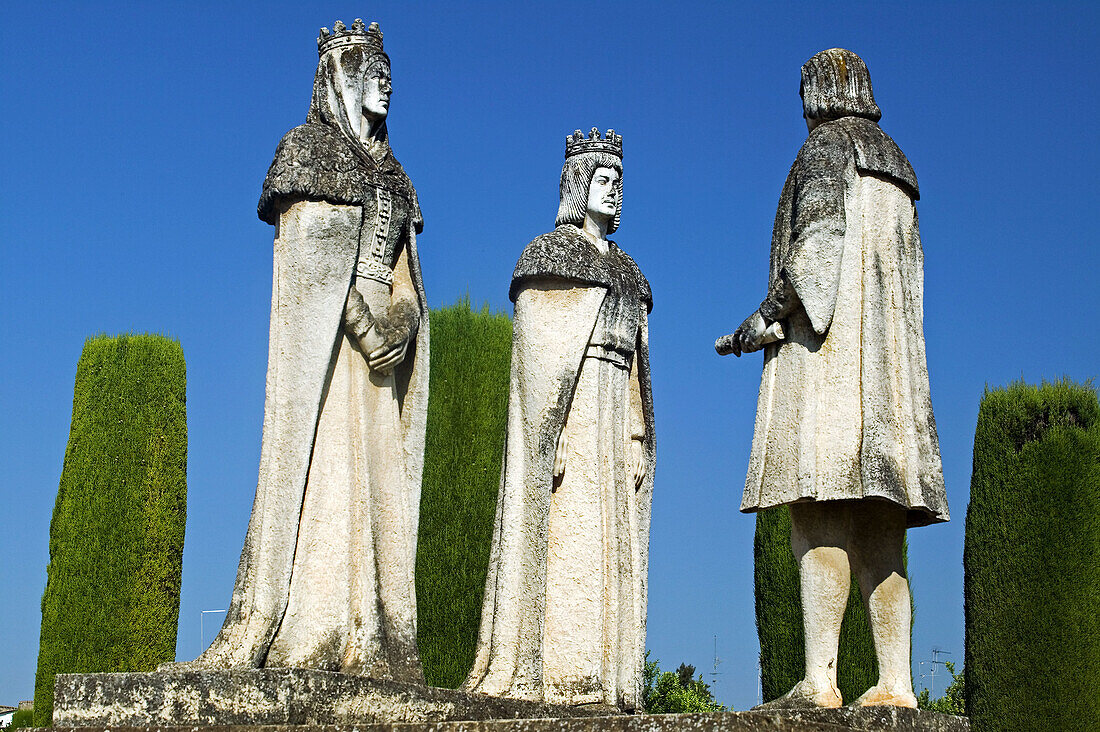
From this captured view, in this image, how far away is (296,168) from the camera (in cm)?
878

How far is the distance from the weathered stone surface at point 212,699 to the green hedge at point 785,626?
9094 millimetres

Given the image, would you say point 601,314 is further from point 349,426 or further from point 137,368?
point 137,368

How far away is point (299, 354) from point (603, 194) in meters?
3.16

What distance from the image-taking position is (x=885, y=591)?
8719 millimetres

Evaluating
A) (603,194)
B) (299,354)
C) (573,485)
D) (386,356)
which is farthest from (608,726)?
(603,194)

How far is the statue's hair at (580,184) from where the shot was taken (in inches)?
426

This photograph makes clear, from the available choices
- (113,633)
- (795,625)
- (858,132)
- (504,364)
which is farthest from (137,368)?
(858,132)

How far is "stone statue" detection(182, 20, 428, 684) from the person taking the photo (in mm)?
8344

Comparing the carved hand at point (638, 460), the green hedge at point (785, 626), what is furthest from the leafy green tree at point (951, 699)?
the carved hand at point (638, 460)

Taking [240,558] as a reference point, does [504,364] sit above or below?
above

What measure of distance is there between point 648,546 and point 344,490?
8.99 feet

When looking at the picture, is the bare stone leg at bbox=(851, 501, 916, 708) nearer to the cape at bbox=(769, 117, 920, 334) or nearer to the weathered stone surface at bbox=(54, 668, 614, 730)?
the cape at bbox=(769, 117, 920, 334)

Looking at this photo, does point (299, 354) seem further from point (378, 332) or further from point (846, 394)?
point (846, 394)

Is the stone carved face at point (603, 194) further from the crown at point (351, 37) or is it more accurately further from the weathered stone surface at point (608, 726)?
the weathered stone surface at point (608, 726)
